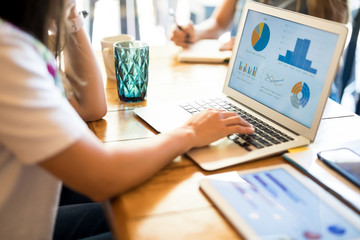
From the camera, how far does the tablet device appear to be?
2.03ft

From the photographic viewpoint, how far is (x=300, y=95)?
0.94 metres

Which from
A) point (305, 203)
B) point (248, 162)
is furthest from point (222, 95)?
point (305, 203)

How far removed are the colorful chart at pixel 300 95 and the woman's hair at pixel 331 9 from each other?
663 millimetres

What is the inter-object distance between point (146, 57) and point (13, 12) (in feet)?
1.77

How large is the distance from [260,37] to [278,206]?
1.78 ft

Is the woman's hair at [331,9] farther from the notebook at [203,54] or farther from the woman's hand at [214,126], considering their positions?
the woman's hand at [214,126]

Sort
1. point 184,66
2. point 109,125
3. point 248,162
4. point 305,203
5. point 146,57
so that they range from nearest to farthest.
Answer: point 305,203, point 248,162, point 109,125, point 146,57, point 184,66

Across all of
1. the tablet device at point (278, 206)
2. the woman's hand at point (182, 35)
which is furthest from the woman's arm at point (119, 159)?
the woman's hand at point (182, 35)

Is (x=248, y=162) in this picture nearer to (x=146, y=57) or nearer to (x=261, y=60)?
(x=261, y=60)

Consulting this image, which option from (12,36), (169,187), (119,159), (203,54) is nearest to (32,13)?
(12,36)

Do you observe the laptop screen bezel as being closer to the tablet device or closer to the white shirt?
the tablet device

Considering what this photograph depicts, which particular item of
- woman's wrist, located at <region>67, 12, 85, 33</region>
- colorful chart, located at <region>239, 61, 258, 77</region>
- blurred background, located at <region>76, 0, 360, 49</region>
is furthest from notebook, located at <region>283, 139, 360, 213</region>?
blurred background, located at <region>76, 0, 360, 49</region>

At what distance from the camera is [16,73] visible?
1.93ft

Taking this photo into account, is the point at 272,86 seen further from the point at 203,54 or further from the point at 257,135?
the point at 203,54
